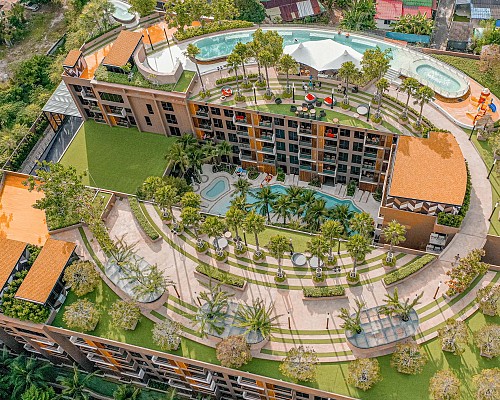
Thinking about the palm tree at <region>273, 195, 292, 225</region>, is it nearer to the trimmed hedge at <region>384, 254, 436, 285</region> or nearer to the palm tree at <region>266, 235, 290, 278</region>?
the palm tree at <region>266, 235, 290, 278</region>

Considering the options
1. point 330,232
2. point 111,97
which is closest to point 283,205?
point 330,232

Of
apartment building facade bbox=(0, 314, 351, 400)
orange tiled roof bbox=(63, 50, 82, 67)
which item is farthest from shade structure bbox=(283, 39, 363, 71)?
apartment building facade bbox=(0, 314, 351, 400)

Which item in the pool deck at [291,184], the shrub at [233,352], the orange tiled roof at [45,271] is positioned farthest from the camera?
the pool deck at [291,184]

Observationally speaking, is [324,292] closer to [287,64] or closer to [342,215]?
[342,215]

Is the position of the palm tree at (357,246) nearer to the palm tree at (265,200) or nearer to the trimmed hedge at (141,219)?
the palm tree at (265,200)

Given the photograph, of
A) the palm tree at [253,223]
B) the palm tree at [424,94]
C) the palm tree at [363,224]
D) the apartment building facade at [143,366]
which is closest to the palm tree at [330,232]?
the palm tree at [363,224]
